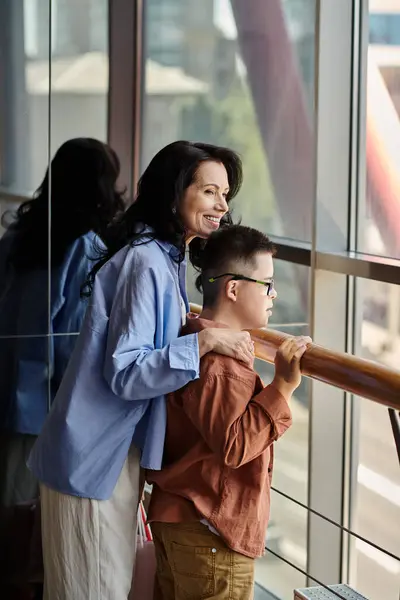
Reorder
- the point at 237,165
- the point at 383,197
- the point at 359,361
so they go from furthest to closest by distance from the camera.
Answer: the point at 383,197 < the point at 237,165 < the point at 359,361

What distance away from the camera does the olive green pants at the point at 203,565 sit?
68.7 inches

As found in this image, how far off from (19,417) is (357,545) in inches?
64.4

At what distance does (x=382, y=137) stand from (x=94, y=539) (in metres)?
2.10

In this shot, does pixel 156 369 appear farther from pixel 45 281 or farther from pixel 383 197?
pixel 383 197

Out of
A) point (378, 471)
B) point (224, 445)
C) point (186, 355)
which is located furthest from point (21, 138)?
point (378, 471)

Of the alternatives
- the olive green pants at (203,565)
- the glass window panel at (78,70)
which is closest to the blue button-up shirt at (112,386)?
the olive green pants at (203,565)

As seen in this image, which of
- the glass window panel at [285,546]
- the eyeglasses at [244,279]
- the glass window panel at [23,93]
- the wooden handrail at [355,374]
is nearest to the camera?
the wooden handrail at [355,374]

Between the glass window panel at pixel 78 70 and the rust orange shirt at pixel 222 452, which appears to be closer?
the rust orange shirt at pixel 222 452

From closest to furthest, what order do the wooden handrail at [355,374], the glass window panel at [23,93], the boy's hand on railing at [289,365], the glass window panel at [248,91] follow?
the wooden handrail at [355,374] → the boy's hand on railing at [289,365] → the glass window panel at [23,93] → the glass window panel at [248,91]

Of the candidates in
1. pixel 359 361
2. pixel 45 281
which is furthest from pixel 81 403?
pixel 45 281

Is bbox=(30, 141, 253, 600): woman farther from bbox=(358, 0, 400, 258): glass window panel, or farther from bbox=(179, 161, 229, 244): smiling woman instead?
bbox=(358, 0, 400, 258): glass window panel

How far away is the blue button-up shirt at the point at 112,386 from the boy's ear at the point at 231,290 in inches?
4.0

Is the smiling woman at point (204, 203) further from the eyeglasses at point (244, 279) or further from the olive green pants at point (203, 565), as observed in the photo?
the olive green pants at point (203, 565)

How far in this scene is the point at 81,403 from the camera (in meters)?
1.77
